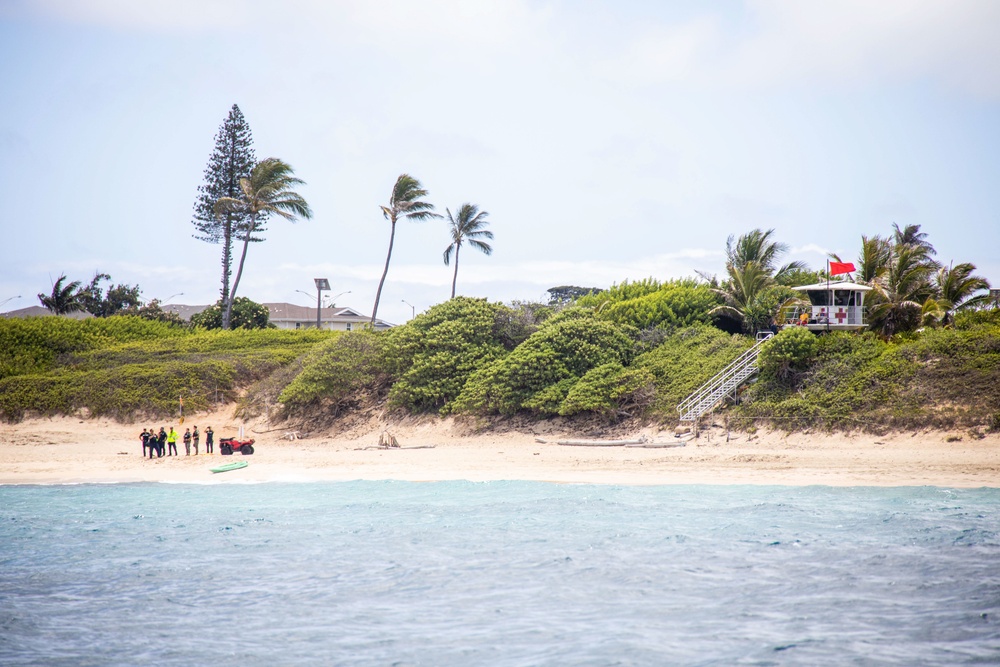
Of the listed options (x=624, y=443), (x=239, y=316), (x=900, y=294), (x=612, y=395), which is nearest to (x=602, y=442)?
(x=624, y=443)

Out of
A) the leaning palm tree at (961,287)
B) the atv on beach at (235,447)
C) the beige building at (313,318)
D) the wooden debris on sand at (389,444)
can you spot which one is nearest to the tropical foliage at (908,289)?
the leaning palm tree at (961,287)

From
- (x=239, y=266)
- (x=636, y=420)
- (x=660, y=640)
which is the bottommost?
(x=660, y=640)

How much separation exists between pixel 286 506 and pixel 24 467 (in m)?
10.8

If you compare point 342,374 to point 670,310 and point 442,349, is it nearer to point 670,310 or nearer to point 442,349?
point 442,349

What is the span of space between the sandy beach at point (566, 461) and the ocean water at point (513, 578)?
3.97 ft

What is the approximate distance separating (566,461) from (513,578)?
11.0 m

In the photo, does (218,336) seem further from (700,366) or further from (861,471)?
Answer: (861,471)

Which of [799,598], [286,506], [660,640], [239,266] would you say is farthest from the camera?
[239,266]

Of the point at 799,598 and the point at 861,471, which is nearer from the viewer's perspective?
the point at 799,598

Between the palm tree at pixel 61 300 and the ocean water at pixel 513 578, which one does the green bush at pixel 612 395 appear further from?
the palm tree at pixel 61 300

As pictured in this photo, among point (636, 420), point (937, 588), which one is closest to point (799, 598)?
point (937, 588)

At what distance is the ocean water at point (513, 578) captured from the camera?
38.1 feet

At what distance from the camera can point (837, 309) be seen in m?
30.5

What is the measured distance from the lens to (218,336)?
45938 millimetres
